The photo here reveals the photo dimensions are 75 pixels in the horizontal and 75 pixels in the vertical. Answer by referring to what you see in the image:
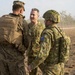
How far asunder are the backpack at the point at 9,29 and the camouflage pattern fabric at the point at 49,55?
77 cm

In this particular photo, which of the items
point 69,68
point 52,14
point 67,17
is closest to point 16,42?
point 52,14

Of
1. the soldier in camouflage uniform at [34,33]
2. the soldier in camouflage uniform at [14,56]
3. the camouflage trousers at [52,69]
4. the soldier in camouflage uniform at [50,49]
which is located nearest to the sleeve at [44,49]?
the soldier in camouflage uniform at [50,49]

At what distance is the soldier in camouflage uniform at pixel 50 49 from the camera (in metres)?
4.52

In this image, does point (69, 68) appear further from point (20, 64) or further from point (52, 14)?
point (52, 14)

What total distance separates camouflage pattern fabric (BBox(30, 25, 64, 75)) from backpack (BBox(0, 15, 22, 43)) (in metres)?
0.77

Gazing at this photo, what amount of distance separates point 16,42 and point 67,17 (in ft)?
272

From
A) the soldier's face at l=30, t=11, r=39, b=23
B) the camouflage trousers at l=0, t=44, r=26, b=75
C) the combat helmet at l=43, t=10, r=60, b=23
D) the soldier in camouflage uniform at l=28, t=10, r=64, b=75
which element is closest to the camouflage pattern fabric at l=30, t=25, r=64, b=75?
the soldier in camouflage uniform at l=28, t=10, r=64, b=75

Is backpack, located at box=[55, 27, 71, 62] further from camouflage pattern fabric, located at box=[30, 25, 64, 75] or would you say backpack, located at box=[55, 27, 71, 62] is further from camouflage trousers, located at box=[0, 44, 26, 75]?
camouflage trousers, located at box=[0, 44, 26, 75]

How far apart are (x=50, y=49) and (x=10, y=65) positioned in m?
0.96

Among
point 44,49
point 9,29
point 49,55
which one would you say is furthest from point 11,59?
point 44,49

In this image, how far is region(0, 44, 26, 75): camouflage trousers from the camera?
5277 millimetres

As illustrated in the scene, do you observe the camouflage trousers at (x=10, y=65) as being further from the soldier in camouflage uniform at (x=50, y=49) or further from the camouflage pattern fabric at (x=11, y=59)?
the soldier in camouflage uniform at (x=50, y=49)

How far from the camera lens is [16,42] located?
5219 mm

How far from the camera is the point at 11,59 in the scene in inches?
209
